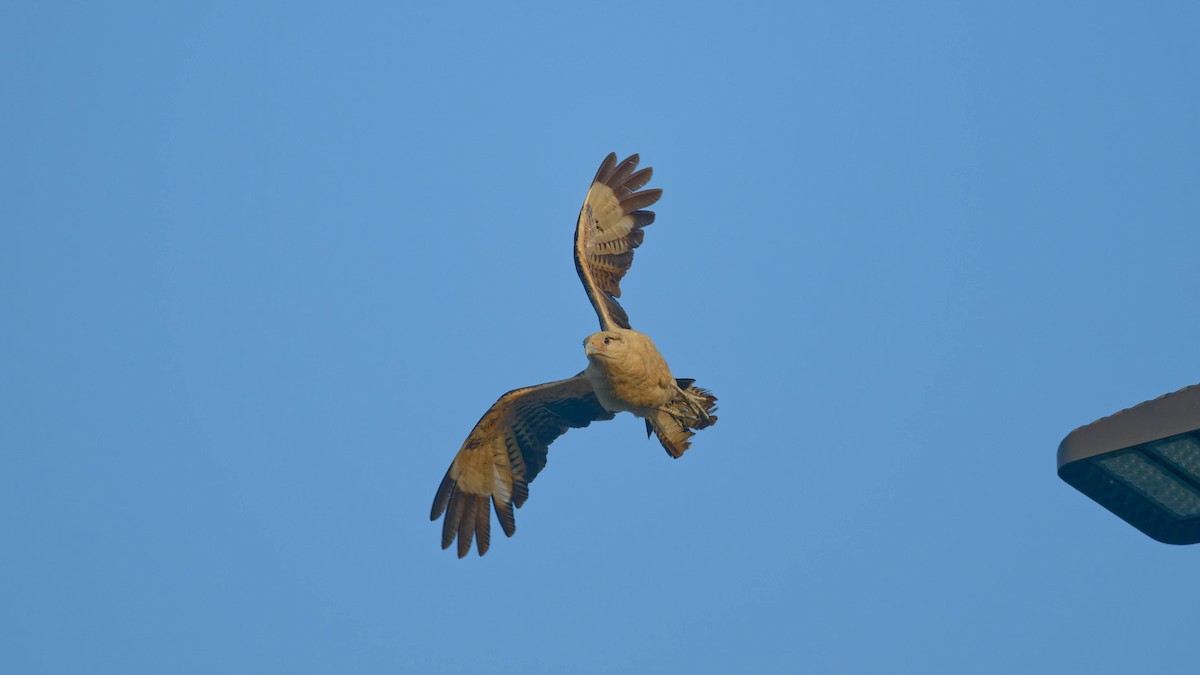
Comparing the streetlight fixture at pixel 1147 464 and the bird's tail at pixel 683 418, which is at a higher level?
the bird's tail at pixel 683 418

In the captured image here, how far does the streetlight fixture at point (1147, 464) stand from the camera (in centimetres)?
748

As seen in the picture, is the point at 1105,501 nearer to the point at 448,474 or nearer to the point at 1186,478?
the point at 1186,478

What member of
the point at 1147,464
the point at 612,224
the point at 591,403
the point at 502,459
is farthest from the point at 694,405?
the point at 1147,464

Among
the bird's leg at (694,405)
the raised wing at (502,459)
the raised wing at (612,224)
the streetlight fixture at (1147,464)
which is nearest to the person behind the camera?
the streetlight fixture at (1147,464)

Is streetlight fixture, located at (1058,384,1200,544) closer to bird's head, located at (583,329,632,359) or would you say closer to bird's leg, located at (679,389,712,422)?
bird's head, located at (583,329,632,359)

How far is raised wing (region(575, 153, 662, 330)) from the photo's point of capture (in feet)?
50.0

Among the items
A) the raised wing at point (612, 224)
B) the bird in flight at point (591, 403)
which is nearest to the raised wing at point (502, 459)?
the bird in flight at point (591, 403)

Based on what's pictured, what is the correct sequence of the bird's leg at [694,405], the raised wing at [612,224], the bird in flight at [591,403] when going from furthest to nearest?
the raised wing at [612,224] → the bird's leg at [694,405] → the bird in flight at [591,403]

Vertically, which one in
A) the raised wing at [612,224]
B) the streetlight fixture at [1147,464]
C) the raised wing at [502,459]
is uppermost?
the raised wing at [612,224]

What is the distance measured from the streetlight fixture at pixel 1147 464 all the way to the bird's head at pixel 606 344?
563 centimetres

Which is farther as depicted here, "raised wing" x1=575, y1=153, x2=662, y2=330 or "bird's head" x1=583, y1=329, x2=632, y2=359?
"raised wing" x1=575, y1=153, x2=662, y2=330

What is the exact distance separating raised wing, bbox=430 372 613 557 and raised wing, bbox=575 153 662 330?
1.12 meters

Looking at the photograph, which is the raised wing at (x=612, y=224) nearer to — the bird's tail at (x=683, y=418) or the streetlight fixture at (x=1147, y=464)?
the bird's tail at (x=683, y=418)

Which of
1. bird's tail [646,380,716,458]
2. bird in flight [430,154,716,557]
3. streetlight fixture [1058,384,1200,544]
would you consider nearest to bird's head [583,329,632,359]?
bird in flight [430,154,716,557]
